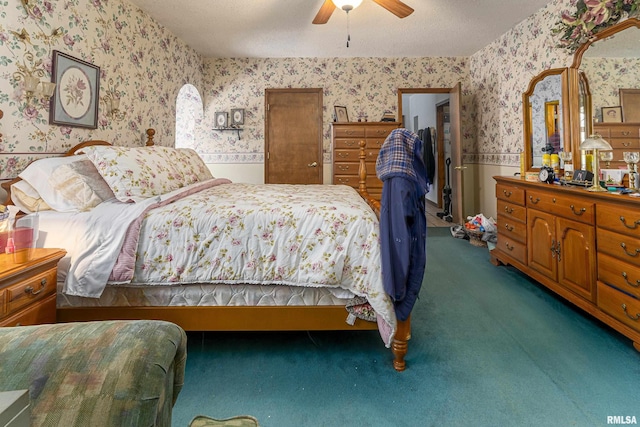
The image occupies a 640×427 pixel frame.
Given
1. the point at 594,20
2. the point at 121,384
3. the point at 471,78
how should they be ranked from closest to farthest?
the point at 121,384 → the point at 594,20 → the point at 471,78

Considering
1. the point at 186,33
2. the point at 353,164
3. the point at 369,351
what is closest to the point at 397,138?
the point at 369,351

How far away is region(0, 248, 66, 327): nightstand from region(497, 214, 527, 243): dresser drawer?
323cm

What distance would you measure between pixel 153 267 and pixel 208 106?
4016 millimetres

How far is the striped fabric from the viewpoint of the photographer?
557mm

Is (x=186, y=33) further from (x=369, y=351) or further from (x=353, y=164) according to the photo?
(x=369, y=351)

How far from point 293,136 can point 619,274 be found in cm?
416

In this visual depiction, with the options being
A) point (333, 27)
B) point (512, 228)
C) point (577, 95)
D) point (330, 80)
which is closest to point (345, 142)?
point (330, 80)

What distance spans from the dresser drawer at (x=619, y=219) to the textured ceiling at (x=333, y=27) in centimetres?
241

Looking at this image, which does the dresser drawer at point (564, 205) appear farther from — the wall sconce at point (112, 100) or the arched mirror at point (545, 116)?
the wall sconce at point (112, 100)

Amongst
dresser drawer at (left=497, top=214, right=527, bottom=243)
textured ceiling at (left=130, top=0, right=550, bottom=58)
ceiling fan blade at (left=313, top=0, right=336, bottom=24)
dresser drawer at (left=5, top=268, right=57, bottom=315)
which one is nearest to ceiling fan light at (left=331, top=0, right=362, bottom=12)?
ceiling fan blade at (left=313, top=0, right=336, bottom=24)

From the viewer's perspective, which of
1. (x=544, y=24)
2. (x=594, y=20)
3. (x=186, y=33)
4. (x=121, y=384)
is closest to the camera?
(x=121, y=384)

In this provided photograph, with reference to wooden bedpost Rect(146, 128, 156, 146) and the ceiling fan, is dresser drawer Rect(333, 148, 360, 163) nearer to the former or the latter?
the ceiling fan

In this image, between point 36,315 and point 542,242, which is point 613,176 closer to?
point 542,242

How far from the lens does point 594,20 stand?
265 centimetres
